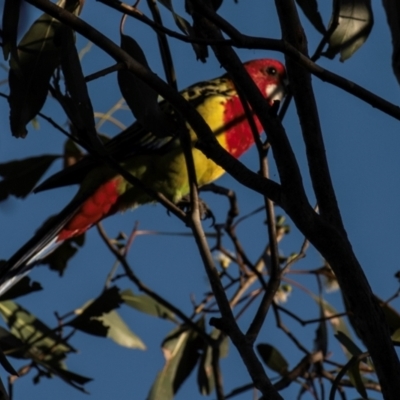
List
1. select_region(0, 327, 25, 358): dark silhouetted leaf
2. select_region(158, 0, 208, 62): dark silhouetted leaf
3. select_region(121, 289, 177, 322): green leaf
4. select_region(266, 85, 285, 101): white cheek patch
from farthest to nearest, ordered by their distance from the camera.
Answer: select_region(266, 85, 285, 101): white cheek patch
select_region(121, 289, 177, 322): green leaf
select_region(0, 327, 25, 358): dark silhouetted leaf
select_region(158, 0, 208, 62): dark silhouetted leaf

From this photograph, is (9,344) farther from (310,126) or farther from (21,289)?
(310,126)

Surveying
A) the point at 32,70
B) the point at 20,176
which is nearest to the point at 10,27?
the point at 32,70

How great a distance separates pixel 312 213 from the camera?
1127mm

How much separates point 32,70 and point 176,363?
133 cm

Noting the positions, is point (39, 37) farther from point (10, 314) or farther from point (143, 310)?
point (143, 310)

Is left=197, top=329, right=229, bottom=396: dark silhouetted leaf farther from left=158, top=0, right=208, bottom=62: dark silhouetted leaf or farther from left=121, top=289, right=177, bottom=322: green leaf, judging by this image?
left=158, top=0, right=208, bottom=62: dark silhouetted leaf

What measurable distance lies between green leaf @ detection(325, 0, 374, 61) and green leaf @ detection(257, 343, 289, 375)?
46.4 inches

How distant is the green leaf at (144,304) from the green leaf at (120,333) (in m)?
0.07

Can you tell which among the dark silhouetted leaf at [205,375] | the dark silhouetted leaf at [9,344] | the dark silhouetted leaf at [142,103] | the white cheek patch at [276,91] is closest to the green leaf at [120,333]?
the dark silhouetted leaf at [205,375]

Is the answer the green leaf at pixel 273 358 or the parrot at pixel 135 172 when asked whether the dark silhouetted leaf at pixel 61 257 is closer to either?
the parrot at pixel 135 172

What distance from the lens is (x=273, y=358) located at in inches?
104

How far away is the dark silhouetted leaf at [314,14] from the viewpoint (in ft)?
5.71

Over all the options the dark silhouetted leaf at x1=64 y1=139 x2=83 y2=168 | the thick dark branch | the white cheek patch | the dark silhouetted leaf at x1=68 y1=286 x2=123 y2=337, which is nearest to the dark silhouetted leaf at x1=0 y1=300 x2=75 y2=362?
the dark silhouetted leaf at x1=68 y1=286 x2=123 y2=337

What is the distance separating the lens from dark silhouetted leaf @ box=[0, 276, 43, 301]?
7.06 feet
